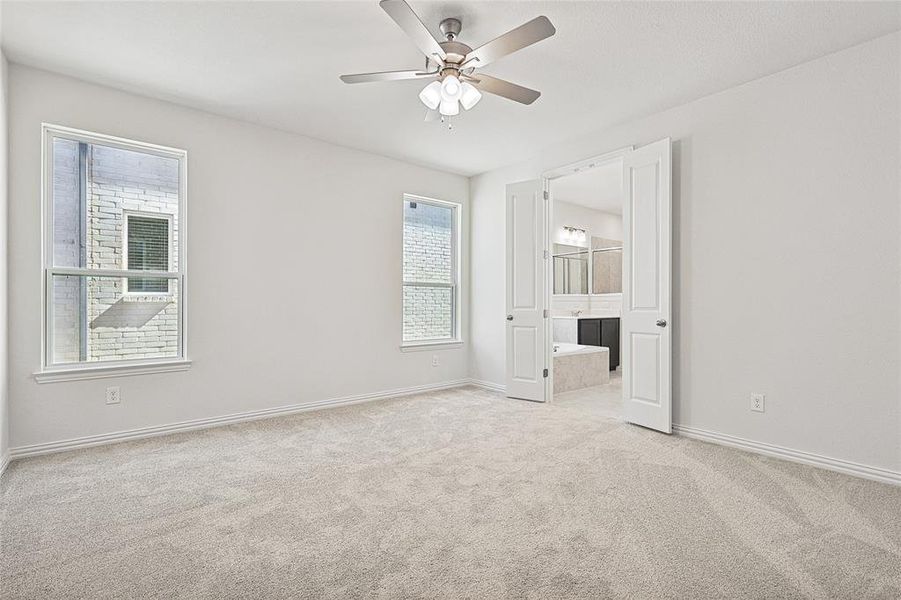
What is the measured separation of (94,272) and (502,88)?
3.13 metres

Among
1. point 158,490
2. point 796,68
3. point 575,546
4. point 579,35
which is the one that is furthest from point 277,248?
point 796,68

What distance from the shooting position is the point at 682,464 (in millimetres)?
2920

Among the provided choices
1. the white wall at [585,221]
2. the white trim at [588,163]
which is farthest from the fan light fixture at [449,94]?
the white wall at [585,221]

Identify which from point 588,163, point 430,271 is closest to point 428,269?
point 430,271

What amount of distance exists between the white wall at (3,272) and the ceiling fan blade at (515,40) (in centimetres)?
292

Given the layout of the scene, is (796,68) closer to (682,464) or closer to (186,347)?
(682,464)

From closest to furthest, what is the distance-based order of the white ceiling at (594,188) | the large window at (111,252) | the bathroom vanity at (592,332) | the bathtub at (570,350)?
the large window at (111,252) < the bathtub at (570,350) < the white ceiling at (594,188) < the bathroom vanity at (592,332)

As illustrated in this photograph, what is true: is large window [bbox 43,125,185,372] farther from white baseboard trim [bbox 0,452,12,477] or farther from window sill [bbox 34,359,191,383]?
white baseboard trim [bbox 0,452,12,477]

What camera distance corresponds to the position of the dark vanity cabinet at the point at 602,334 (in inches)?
269

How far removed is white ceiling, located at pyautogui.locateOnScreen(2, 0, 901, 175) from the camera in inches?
97.4

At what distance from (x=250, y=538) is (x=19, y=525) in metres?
1.13

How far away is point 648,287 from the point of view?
374 centimetres

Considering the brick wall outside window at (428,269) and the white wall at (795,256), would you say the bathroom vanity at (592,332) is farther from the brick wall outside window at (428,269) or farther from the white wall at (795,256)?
the white wall at (795,256)

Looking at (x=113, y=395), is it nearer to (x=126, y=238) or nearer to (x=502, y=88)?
(x=126, y=238)
